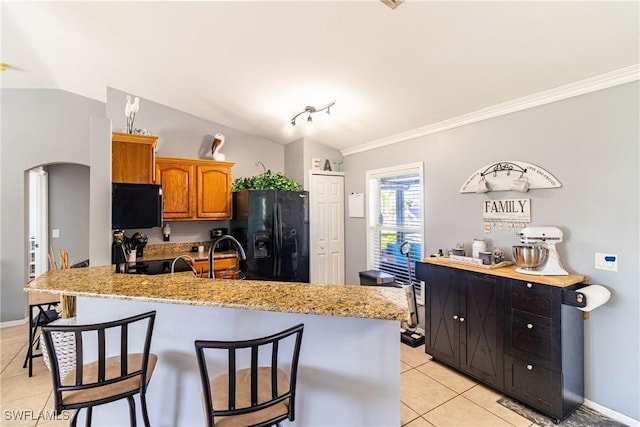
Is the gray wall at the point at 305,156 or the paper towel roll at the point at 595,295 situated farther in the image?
the gray wall at the point at 305,156

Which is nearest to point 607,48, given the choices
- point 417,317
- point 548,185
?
point 548,185

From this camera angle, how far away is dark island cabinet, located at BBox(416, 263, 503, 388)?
2.54m

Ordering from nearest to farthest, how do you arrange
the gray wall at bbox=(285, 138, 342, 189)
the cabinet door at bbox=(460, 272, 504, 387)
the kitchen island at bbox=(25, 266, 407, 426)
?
1. the kitchen island at bbox=(25, 266, 407, 426)
2. the cabinet door at bbox=(460, 272, 504, 387)
3. the gray wall at bbox=(285, 138, 342, 189)

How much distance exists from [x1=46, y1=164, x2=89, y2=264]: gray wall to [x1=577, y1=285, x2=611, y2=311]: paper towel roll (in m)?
6.60

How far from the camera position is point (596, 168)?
7.54 ft

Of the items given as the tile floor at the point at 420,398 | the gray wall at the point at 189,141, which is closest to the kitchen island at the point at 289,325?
the tile floor at the point at 420,398

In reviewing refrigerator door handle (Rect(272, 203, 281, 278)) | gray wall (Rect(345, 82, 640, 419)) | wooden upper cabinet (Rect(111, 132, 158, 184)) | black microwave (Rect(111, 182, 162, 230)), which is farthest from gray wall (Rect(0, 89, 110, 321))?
gray wall (Rect(345, 82, 640, 419))

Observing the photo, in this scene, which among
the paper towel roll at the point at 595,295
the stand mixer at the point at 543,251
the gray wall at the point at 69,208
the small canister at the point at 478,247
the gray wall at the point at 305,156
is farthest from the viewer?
the gray wall at the point at 69,208

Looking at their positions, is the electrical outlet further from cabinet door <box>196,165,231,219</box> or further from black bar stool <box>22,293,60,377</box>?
black bar stool <box>22,293,60,377</box>

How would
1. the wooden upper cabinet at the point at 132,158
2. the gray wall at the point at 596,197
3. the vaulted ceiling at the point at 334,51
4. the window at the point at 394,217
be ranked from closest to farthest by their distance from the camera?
the vaulted ceiling at the point at 334,51 < the gray wall at the point at 596,197 < the wooden upper cabinet at the point at 132,158 < the window at the point at 394,217

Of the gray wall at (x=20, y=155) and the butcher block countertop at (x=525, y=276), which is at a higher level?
the gray wall at (x=20, y=155)

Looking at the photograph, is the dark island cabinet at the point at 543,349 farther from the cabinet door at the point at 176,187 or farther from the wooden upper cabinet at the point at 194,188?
the cabinet door at the point at 176,187

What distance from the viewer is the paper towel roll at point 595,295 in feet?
6.70

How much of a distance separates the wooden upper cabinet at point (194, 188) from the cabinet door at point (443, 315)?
2.98 metres
